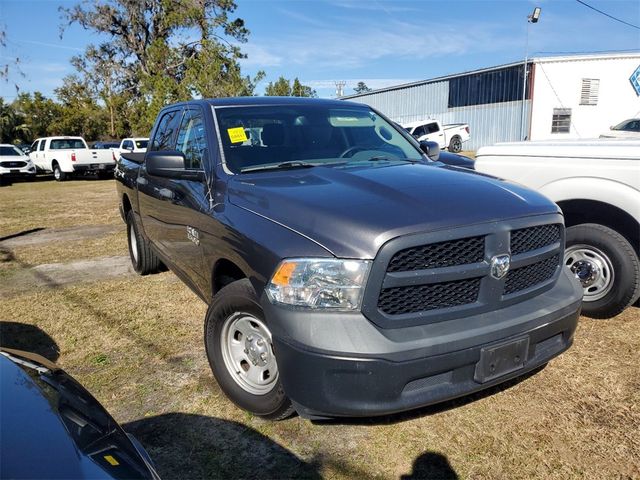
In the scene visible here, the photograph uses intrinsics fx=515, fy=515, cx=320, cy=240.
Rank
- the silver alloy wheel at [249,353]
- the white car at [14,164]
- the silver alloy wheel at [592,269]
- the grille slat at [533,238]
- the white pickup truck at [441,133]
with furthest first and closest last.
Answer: the white pickup truck at [441,133], the white car at [14,164], the silver alloy wheel at [592,269], the silver alloy wheel at [249,353], the grille slat at [533,238]

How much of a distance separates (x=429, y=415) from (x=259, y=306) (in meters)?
1.22

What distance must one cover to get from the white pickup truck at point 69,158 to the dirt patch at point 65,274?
16.3m

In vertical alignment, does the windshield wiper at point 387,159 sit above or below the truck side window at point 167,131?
below

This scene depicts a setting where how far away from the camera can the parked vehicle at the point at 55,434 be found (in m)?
1.42

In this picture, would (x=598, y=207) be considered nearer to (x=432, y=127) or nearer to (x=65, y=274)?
(x=65, y=274)

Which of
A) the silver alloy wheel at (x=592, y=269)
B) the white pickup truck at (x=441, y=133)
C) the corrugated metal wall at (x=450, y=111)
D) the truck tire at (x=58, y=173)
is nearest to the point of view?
the silver alloy wheel at (x=592, y=269)

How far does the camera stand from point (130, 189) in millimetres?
5617

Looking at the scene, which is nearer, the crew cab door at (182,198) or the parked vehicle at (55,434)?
the parked vehicle at (55,434)

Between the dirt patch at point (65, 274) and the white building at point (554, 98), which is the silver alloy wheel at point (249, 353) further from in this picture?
the white building at point (554, 98)

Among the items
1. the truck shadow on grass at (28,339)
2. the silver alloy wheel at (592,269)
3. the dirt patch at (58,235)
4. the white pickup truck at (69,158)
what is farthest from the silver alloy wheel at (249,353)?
the white pickup truck at (69,158)

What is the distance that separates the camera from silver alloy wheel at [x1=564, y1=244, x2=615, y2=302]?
161 inches

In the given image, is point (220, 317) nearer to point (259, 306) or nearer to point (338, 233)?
point (259, 306)

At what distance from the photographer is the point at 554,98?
Answer: 98.8 feet

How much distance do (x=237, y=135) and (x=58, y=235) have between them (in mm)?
6666
